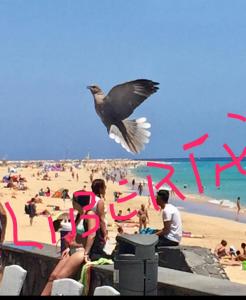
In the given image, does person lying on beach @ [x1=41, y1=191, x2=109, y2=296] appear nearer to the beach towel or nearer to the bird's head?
the beach towel

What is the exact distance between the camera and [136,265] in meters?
4.24

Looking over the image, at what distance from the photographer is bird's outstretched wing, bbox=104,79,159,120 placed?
156 inches

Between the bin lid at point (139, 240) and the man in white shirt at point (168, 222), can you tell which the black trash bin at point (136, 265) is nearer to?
the bin lid at point (139, 240)

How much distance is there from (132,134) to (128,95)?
0.84 ft

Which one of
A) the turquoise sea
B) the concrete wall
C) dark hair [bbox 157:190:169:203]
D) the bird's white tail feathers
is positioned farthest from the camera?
the turquoise sea

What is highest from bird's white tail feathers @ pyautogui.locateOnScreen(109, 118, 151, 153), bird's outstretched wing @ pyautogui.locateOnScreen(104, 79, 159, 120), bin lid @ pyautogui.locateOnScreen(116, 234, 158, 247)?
bird's outstretched wing @ pyautogui.locateOnScreen(104, 79, 159, 120)

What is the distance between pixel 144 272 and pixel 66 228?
2186mm

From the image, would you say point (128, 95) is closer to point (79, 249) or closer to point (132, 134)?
point (132, 134)

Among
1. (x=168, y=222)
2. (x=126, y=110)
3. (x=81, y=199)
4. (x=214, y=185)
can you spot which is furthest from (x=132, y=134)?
(x=214, y=185)

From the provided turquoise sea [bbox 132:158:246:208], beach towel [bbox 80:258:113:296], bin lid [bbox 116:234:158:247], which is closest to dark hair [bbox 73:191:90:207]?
beach towel [bbox 80:258:113:296]

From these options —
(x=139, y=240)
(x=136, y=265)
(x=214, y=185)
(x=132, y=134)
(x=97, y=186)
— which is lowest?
(x=136, y=265)

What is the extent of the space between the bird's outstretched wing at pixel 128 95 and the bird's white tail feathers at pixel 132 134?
0.25ft

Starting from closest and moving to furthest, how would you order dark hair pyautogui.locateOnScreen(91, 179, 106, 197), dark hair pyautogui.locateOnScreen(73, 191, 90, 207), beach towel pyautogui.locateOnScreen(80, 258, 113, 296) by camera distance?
beach towel pyautogui.locateOnScreen(80, 258, 113, 296) < dark hair pyautogui.locateOnScreen(73, 191, 90, 207) < dark hair pyautogui.locateOnScreen(91, 179, 106, 197)

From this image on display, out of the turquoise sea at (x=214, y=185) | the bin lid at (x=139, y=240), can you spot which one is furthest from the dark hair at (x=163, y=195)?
the turquoise sea at (x=214, y=185)
